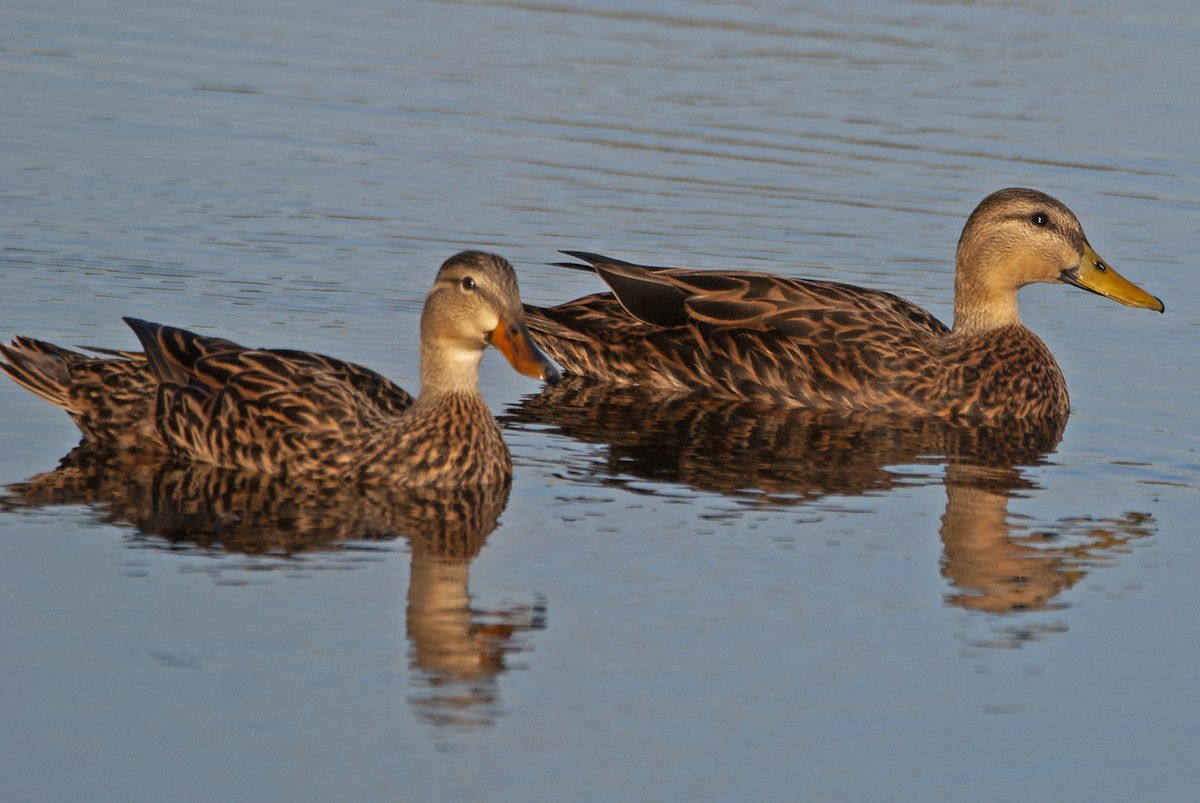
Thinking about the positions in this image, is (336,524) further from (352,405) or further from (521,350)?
(521,350)

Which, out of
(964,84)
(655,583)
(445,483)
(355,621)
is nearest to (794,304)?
(445,483)

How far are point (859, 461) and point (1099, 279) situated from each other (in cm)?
279

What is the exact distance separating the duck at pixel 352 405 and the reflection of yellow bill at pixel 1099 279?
465 centimetres

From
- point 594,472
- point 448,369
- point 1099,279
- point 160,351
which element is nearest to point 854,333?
point 1099,279

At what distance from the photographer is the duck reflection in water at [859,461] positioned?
9.39 m

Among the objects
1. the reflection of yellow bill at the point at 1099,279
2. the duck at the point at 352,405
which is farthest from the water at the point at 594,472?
the reflection of yellow bill at the point at 1099,279

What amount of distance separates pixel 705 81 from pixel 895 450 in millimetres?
9846

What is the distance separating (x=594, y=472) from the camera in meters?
10.7

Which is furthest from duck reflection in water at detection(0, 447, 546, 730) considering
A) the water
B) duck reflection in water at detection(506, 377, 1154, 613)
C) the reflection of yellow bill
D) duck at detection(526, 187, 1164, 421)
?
the reflection of yellow bill

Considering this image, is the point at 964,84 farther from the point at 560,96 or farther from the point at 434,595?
the point at 434,595

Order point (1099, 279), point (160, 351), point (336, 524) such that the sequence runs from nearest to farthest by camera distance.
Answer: point (336, 524) → point (160, 351) → point (1099, 279)

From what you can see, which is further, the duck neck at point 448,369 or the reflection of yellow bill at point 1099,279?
the reflection of yellow bill at point 1099,279

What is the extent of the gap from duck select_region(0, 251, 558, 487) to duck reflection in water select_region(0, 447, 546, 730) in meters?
0.11

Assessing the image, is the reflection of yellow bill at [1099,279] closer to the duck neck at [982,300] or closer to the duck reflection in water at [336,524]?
the duck neck at [982,300]
